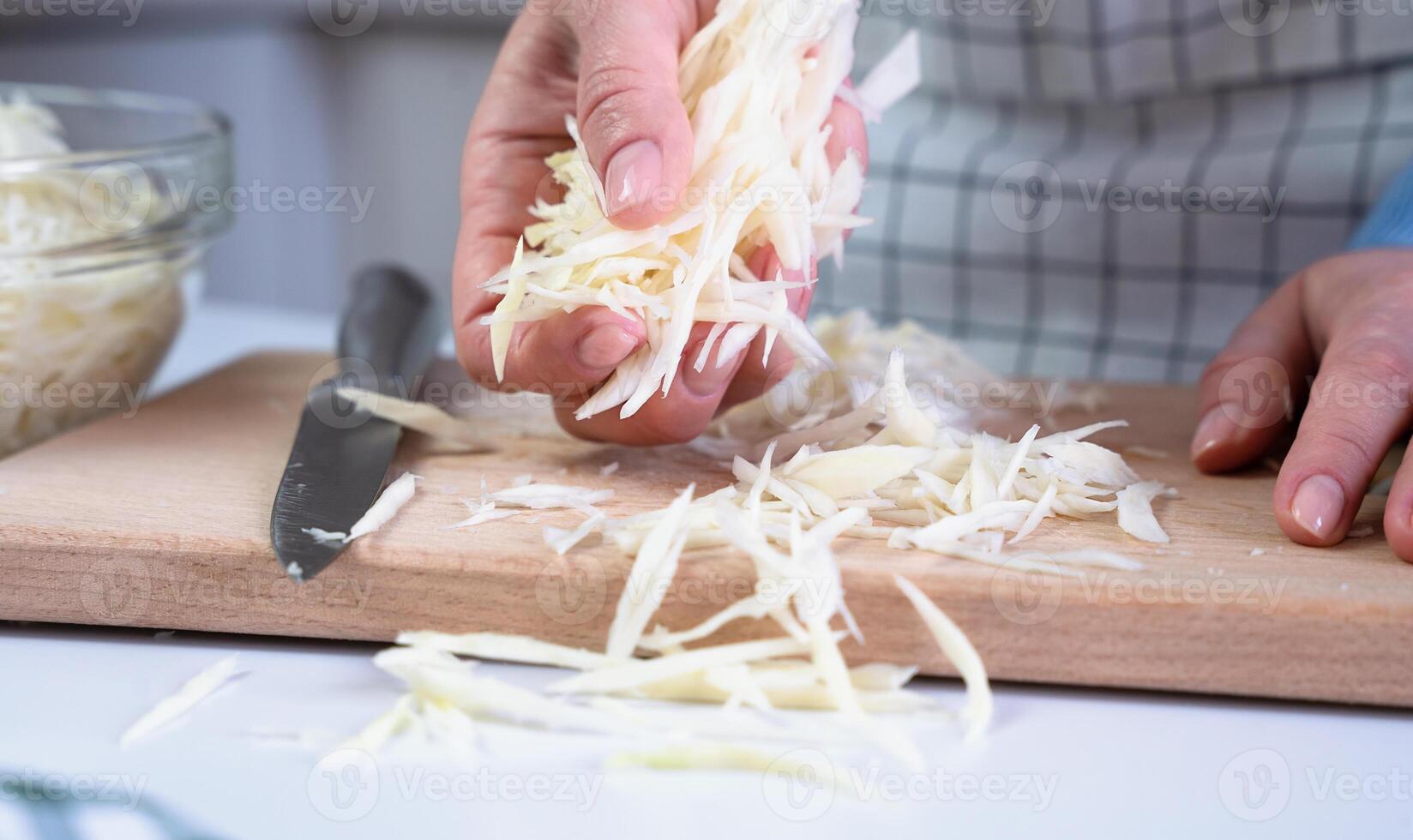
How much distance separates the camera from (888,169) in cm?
177

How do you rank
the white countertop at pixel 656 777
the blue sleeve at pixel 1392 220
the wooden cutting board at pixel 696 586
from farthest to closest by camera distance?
the blue sleeve at pixel 1392 220 < the wooden cutting board at pixel 696 586 < the white countertop at pixel 656 777

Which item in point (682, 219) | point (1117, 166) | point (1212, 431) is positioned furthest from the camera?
point (1117, 166)

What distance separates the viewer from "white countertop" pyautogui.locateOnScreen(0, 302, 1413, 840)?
2.05 ft

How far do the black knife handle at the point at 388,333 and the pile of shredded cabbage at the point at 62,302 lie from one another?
21 centimetres

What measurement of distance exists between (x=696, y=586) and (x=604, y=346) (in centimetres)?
20

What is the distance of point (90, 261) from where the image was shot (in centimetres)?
118

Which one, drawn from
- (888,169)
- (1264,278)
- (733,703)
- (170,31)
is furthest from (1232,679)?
(170,31)

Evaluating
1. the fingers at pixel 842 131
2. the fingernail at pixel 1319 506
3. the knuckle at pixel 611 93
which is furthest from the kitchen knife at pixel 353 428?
the fingernail at pixel 1319 506

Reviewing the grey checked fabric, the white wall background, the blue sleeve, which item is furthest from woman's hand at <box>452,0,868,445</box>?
the white wall background

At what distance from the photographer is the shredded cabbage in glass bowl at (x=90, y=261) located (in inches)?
44.8

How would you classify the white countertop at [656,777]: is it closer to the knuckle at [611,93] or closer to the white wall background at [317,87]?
the knuckle at [611,93]

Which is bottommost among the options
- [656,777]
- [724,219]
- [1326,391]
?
[656,777]

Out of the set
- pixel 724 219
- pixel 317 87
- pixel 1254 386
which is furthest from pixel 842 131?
pixel 317 87

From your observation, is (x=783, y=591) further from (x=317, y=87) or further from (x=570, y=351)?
(x=317, y=87)
